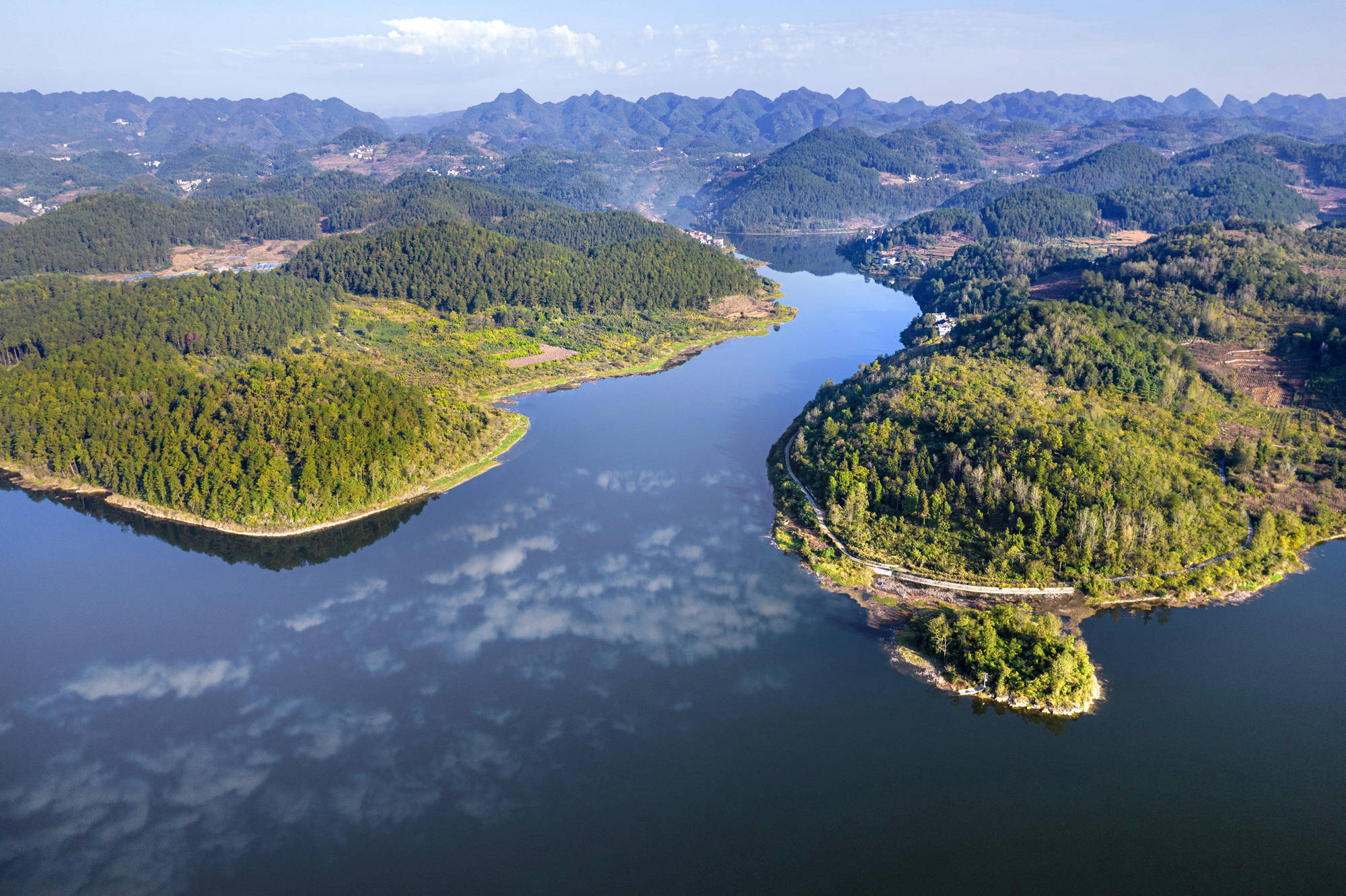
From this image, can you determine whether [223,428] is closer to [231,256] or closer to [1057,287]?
[1057,287]

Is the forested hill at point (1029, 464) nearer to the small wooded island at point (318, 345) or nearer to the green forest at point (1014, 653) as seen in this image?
the green forest at point (1014, 653)

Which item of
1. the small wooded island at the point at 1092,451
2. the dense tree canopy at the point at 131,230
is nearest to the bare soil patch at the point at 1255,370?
the small wooded island at the point at 1092,451

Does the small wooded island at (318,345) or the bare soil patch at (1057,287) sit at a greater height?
the bare soil patch at (1057,287)

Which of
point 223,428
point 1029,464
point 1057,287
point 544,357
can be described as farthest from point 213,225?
point 1029,464

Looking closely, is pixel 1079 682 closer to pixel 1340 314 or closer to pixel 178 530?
pixel 178 530

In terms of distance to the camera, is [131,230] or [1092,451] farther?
[131,230]

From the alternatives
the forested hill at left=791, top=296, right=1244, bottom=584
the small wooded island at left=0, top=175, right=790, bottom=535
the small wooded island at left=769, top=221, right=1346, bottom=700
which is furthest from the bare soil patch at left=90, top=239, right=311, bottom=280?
the forested hill at left=791, top=296, right=1244, bottom=584

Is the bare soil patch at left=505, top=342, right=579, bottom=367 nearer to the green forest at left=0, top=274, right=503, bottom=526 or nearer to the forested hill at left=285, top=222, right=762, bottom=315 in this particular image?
the forested hill at left=285, top=222, right=762, bottom=315
